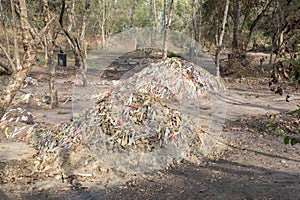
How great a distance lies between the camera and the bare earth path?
4.09 meters

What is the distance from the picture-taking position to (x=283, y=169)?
4848mm

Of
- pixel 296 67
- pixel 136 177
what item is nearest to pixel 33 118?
pixel 136 177

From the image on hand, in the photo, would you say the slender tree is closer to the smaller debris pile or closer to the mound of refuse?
the mound of refuse

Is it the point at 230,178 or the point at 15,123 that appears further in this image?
the point at 15,123

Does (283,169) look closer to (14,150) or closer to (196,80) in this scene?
(196,80)

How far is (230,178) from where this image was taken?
180 inches

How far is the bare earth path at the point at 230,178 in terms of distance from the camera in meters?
4.09

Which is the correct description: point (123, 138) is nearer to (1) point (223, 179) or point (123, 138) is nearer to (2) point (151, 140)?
(2) point (151, 140)

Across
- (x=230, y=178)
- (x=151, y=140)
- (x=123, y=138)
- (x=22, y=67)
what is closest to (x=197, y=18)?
(x=151, y=140)

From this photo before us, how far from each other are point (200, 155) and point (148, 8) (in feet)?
105

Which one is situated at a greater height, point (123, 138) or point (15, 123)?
point (123, 138)

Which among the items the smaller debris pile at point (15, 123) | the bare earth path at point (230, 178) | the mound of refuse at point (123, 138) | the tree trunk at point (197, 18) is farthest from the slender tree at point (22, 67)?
the tree trunk at point (197, 18)

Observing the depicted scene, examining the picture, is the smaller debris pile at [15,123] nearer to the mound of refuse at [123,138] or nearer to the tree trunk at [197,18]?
the mound of refuse at [123,138]

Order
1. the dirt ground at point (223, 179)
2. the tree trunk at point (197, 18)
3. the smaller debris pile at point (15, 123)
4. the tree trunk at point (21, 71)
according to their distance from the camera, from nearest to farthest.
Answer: the tree trunk at point (21, 71) < the dirt ground at point (223, 179) < the smaller debris pile at point (15, 123) < the tree trunk at point (197, 18)
